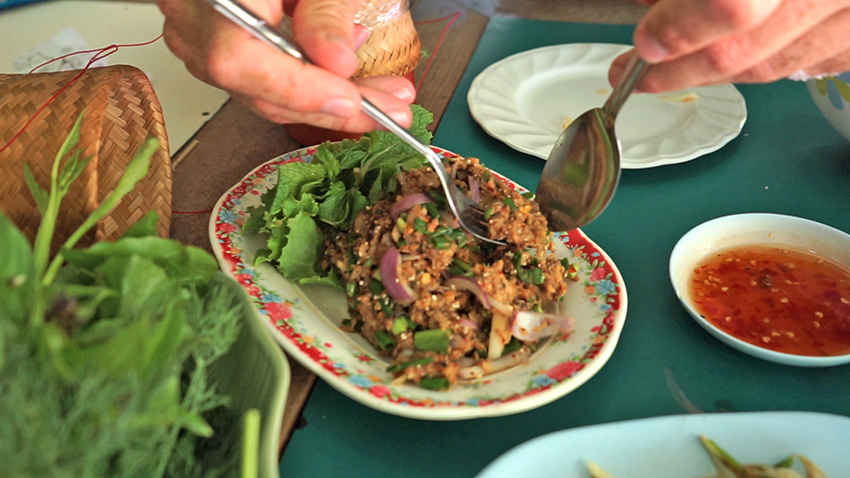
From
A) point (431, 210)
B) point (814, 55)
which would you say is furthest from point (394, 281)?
point (814, 55)

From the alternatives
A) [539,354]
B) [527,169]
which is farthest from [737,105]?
[539,354]

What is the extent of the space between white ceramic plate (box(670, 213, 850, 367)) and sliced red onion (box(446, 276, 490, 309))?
39 centimetres

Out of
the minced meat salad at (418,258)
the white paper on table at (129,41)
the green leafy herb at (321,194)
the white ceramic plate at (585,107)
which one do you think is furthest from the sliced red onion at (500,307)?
the white paper on table at (129,41)

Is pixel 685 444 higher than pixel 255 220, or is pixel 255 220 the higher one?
pixel 685 444

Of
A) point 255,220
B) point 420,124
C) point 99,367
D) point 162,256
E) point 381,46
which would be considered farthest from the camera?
point 381,46

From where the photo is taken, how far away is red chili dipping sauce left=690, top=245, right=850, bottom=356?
3.79 ft

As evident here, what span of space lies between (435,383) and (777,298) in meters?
0.76

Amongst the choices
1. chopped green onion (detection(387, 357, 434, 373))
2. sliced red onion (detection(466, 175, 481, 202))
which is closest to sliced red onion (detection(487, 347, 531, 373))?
chopped green onion (detection(387, 357, 434, 373))

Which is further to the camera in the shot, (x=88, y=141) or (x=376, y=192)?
(x=376, y=192)

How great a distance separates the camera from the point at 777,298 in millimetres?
1243

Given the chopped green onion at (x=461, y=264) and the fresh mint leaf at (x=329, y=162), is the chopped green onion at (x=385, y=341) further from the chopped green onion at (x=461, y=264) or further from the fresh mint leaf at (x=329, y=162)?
the fresh mint leaf at (x=329, y=162)

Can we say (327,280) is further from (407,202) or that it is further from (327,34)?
(327,34)

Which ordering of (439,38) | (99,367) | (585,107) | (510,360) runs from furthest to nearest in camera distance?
(439,38) → (585,107) → (510,360) → (99,367)

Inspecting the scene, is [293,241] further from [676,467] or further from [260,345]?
[676,467]
